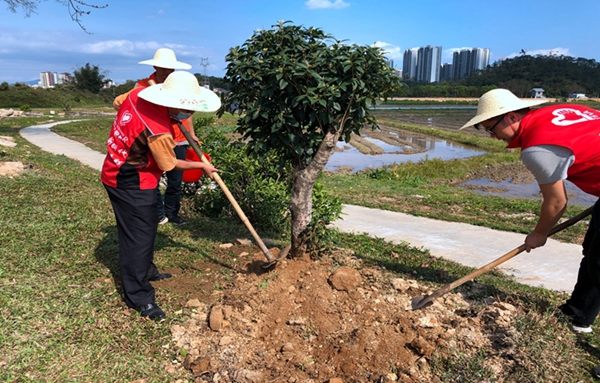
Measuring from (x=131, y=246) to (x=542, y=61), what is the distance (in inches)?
4082

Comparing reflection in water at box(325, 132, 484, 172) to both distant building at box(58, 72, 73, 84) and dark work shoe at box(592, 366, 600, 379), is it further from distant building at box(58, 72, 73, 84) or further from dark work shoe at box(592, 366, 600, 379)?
distant building at box(58, 72, 73, 84)

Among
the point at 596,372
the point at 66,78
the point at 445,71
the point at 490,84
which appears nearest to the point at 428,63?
the point at 445,71

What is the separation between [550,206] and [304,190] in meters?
1.77

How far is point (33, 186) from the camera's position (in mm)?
6027

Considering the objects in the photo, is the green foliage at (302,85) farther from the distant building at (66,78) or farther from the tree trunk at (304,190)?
the distant building at (66,78)

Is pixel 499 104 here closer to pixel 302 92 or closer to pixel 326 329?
pixel 302 92

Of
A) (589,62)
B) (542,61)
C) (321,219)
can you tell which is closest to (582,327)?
(321,219)

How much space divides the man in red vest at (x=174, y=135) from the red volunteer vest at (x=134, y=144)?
693 mm

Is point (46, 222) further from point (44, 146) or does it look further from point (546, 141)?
point (44, 146)

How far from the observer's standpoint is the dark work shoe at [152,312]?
3.01 metres

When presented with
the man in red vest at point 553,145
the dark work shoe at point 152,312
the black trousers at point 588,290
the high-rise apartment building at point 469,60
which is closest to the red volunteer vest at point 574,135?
the man in red vest at point 553,145

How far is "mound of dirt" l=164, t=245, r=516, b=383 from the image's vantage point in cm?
262

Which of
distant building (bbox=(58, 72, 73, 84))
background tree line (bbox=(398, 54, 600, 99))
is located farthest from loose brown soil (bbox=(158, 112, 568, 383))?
background tree line (bbox=(398, 54, 600, 99))

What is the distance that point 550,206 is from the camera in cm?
261
